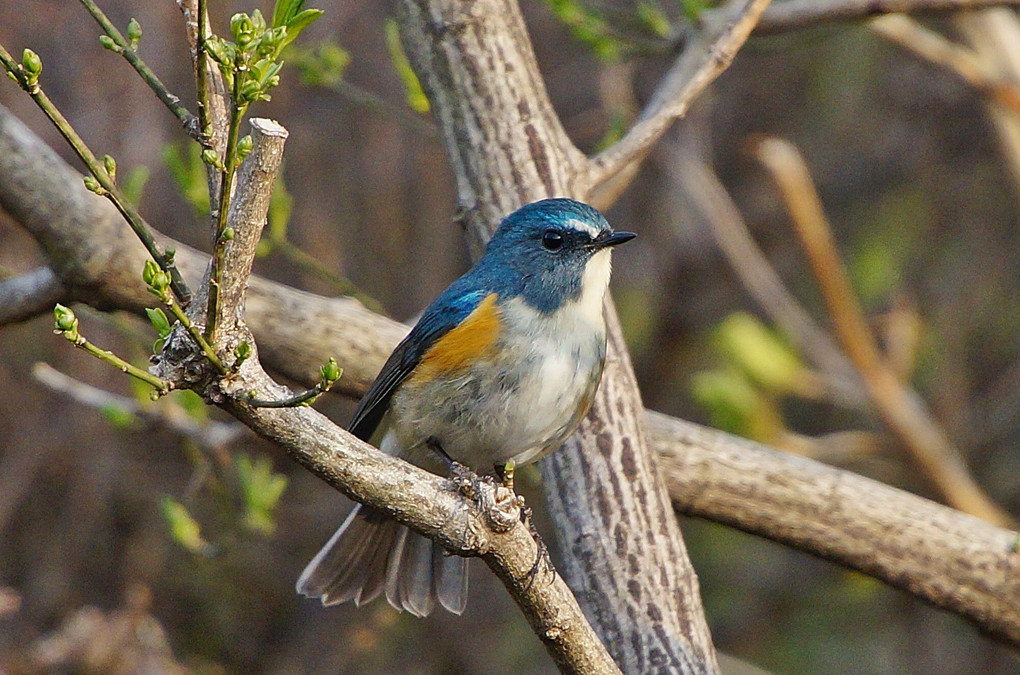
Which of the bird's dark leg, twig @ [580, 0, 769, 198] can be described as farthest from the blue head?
the bird's dark leg

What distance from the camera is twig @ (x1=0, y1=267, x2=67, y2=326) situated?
11.7 feet

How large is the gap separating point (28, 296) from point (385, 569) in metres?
1.40

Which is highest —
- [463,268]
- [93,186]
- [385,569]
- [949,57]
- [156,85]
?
[949,57]

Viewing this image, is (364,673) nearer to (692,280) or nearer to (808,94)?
(692,280)

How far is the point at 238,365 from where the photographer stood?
196 cm

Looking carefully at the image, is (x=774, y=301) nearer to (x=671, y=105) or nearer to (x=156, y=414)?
(x=671, y=105)

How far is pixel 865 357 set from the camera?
5062mm

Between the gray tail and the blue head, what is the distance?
34.1 inches

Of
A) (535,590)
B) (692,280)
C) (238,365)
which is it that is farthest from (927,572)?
(692,280)

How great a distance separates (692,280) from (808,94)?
148 cm

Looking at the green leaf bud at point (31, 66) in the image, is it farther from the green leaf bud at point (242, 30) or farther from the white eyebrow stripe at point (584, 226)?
the white eyebrow stripe at point (584, 226)

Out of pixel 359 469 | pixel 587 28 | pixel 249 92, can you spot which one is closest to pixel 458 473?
pixel 359 469

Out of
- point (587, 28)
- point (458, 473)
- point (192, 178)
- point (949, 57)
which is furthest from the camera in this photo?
point (949, 57)

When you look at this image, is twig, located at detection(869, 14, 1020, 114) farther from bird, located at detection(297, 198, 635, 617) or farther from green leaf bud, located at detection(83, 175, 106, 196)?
green leaf bud, located at detection(83, 175, 106, 196)
